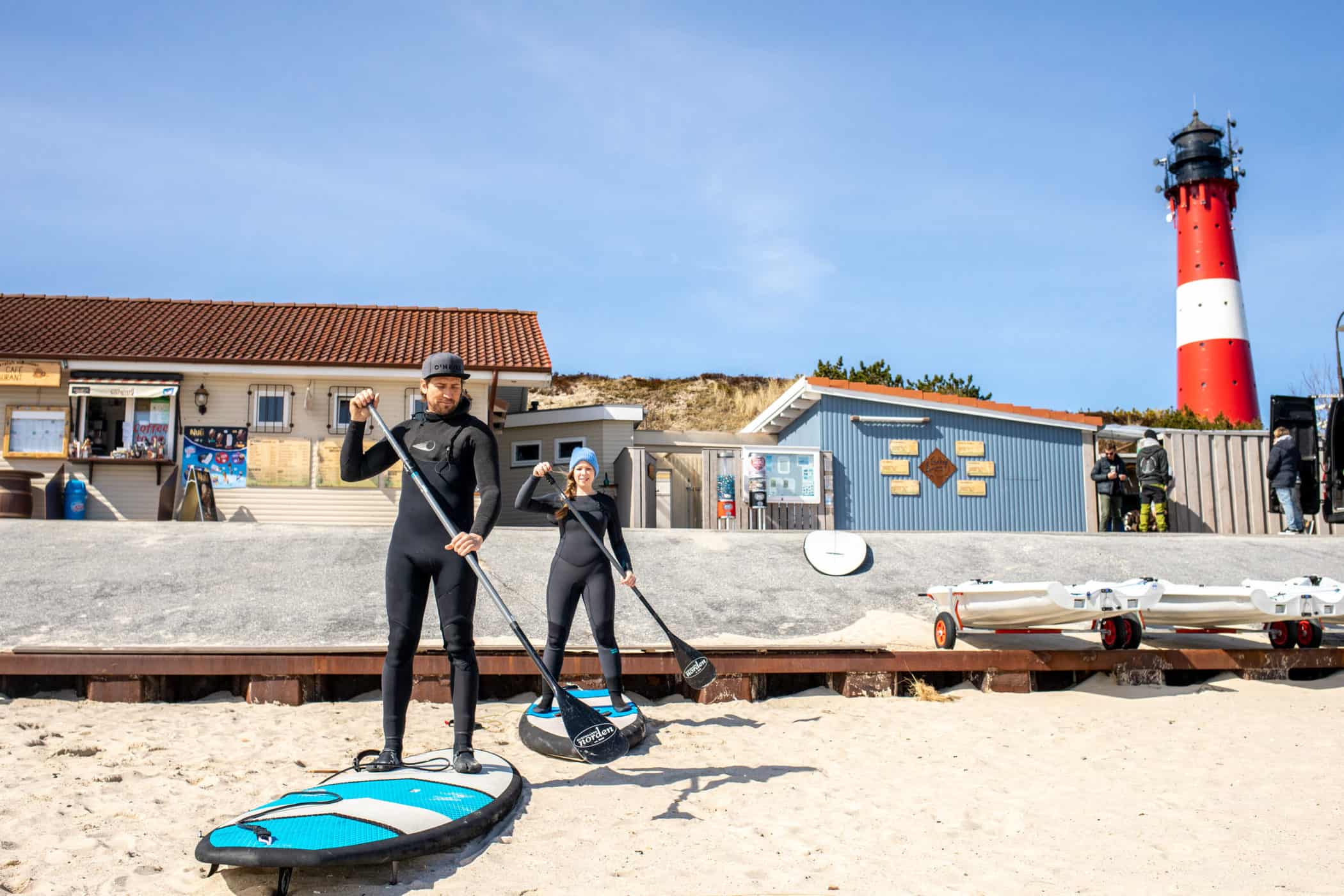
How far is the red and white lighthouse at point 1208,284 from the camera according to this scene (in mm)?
29203

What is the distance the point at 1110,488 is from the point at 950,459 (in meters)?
2.57

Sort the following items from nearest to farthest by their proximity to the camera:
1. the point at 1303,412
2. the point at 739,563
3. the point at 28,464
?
1. the point at 739,563
2. the point at 1303,412
3. the point at 28,464

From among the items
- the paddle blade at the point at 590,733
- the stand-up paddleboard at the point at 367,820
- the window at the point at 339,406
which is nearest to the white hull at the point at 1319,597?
the paddle blade at the point at 590,733

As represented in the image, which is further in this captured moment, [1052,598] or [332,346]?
[332,346]

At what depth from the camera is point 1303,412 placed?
14.4 m

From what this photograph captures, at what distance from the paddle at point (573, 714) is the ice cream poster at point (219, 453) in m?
12.2

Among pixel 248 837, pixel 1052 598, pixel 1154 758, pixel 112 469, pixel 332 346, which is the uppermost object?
pixel 332 346

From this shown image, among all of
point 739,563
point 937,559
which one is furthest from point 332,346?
point 937,559

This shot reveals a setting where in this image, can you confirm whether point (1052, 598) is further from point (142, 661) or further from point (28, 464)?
point (28, 464)

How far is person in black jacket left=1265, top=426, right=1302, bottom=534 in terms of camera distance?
14172 millimetres

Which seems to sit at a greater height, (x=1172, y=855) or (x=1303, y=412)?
(x=1303, y=412)

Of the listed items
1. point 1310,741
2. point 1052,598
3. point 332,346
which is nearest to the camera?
point 1310,741

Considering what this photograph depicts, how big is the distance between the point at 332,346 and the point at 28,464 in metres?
4.95

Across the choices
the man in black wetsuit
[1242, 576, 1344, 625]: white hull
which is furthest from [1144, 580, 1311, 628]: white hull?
the man in black wetsuit
